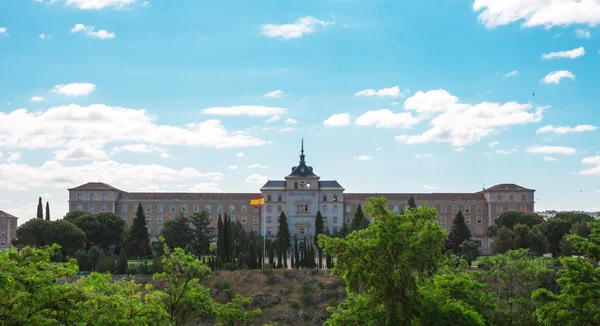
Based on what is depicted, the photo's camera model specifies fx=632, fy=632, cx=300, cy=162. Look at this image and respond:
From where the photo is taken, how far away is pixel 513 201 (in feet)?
279

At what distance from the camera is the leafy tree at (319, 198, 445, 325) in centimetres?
1878

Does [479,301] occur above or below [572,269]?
below

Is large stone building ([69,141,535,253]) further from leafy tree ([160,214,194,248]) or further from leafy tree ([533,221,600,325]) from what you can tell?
leafy tree ([533,221,600,325])

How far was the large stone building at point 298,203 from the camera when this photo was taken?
8275 centimetres

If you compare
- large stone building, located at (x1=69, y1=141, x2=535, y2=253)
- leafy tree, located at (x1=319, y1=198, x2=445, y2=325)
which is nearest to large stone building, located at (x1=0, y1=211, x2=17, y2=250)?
large stone building, located at (x1=69, y1=141, x2=535, y2=253)

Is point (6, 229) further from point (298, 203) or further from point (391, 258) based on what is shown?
point (391, 258)

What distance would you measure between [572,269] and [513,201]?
231 ft

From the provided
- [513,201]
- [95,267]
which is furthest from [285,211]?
[95,267]

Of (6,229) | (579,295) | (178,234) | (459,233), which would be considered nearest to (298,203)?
(459,233)

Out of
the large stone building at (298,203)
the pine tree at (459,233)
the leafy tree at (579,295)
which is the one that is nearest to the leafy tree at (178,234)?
the large stone building at (298,203)

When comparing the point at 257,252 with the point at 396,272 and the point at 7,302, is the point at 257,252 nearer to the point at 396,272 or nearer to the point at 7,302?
the point at 396,272

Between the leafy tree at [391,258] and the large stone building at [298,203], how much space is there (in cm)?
6158

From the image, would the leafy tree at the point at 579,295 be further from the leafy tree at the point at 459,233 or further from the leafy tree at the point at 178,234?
the leafy tree at the point at 459,233

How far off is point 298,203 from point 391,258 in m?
63.6
